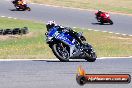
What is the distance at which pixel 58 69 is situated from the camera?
1318cm

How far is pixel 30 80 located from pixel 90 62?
4.10m

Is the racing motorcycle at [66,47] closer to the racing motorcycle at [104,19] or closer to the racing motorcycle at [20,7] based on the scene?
the racing motorcycle at [104,19]

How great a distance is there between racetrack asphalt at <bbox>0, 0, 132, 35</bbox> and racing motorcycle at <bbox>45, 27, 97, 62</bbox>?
58.3 ft

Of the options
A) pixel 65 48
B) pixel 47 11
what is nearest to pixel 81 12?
pixel 47 11

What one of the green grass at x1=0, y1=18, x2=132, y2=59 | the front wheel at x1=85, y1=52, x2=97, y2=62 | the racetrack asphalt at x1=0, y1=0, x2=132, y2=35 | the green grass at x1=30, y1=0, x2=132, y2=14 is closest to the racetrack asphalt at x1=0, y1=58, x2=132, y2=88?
the front wheel at x1=85, y1=52, x2=97, y2=62

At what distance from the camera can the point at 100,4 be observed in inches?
1805

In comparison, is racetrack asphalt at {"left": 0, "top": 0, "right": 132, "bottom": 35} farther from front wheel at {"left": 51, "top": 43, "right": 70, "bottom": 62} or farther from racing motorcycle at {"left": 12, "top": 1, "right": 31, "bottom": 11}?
front wheel at {"left": 51, "top": 43, "right": 70, "bottom": 62}

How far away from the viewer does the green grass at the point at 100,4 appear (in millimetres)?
43269

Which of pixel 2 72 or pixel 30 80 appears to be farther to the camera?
pixel 2 72

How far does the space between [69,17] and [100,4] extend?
7960 millimetres

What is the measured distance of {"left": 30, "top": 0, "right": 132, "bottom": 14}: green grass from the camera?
43.3 m

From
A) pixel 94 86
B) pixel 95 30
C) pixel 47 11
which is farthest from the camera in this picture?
pixel 47 11

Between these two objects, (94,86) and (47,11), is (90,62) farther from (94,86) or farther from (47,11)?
(47,11)

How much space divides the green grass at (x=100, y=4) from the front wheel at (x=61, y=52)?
2664 cm
